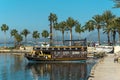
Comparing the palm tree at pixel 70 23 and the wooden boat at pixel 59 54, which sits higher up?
the palm tree at pixel 70 23

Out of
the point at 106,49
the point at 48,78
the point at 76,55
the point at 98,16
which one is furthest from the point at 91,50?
the point at 48,78

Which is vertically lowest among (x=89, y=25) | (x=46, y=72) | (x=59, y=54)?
(x=46, y=72)

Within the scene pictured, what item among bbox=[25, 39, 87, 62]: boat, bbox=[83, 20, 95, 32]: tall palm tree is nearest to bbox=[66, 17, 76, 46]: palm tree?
bbox=[83, 20, 95, 32]: tall palm tree

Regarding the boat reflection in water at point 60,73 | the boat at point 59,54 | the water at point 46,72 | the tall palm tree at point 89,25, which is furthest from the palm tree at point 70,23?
the boat reflection in water at point 60,73

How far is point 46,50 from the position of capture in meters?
96.6

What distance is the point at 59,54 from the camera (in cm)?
9556

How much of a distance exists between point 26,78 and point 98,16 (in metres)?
102

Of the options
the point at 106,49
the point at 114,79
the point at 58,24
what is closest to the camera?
the point at 114,79

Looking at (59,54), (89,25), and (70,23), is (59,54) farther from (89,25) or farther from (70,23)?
(70,23)

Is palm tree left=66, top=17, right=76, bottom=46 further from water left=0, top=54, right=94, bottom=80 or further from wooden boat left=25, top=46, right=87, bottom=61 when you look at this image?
water left=0, top=54, right=94, bottom=80

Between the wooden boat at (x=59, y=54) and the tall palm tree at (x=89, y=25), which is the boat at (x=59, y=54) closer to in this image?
the wooden boat at (x=59, y=54)

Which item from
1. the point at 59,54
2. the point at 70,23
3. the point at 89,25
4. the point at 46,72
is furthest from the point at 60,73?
the point at 70,23

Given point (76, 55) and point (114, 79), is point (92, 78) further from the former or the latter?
point (76, 55)

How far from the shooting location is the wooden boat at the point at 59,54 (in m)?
93.0
